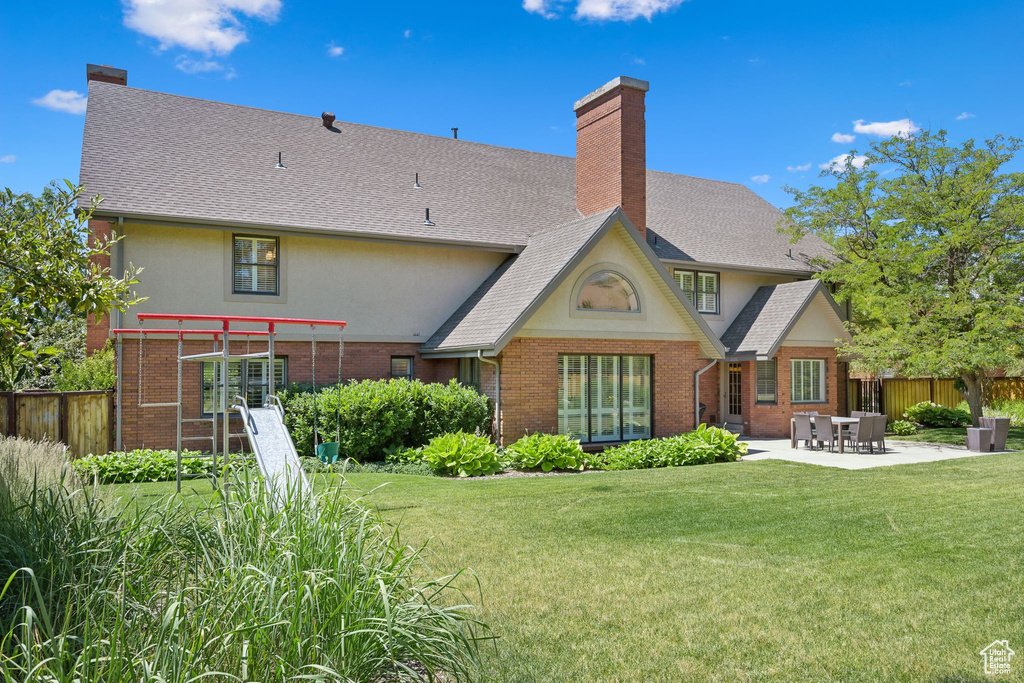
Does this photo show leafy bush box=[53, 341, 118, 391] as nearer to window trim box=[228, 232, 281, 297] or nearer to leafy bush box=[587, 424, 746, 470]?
window trim box=[228, 232, 281, 297]

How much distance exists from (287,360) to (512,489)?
8.41m

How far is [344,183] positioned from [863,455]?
50.5 feet

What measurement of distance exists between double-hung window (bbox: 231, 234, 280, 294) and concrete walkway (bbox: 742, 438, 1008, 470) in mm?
12271

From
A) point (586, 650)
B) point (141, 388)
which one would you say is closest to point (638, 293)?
point (141, 388)

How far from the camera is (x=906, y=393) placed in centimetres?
2617

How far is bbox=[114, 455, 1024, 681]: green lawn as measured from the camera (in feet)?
16.3

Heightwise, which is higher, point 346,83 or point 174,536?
point 346,83

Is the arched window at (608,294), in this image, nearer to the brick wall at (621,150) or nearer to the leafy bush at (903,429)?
the brick wall at (621,150)

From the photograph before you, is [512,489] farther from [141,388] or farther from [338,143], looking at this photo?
[338,143]

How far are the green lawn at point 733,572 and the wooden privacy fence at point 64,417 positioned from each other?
3849 mm

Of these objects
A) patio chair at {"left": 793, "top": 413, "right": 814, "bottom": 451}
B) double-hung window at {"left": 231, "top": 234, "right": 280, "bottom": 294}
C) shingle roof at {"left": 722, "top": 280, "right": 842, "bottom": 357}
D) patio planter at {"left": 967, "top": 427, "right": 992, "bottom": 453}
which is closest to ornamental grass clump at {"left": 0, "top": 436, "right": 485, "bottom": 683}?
double-hung window at {"left": 231, "top": 234, "right": 280, "bottom": 294}

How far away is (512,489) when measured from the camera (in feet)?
39.3

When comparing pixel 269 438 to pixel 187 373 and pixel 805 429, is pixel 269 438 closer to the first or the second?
pixel 187 373

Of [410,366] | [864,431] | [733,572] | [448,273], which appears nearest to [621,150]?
[448,273]
